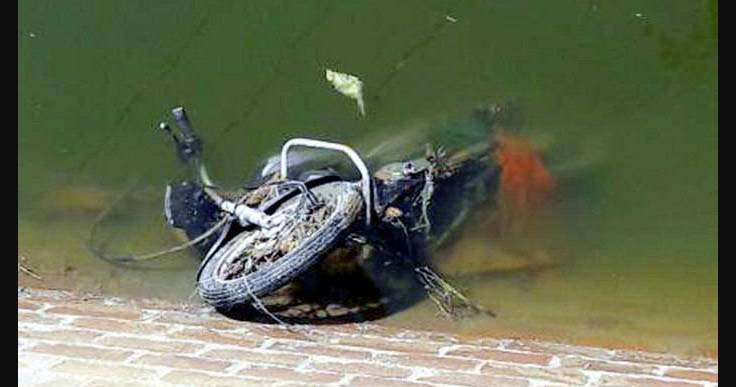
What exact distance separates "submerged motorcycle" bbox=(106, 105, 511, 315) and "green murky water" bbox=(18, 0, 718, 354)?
0.29 ft

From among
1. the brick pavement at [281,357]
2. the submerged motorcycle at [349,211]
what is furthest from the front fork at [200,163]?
the brick pavement at [281,357]

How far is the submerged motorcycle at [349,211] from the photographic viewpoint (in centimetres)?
507

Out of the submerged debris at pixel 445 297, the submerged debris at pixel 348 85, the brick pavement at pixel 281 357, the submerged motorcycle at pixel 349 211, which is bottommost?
the brick pavement at pixel 281 357

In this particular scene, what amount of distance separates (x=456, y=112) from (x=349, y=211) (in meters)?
0.62

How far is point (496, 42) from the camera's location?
490 cm

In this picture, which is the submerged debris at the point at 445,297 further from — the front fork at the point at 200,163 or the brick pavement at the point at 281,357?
the front fork at the point at 200,163

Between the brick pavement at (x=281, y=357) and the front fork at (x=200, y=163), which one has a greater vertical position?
the front fork at (x=200, y=163)

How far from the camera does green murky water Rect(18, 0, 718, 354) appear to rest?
479 cm

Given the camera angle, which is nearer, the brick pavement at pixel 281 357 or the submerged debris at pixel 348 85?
the brick pavement at pixel 281 357

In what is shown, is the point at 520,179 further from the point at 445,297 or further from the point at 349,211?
the point at 349,211

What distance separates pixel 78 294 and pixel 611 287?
2.47 meters

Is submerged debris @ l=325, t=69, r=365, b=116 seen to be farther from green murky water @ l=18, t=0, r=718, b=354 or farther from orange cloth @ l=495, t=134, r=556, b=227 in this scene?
orange cloth @ l=495, t=134, r=556, b=227

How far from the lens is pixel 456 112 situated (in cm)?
501

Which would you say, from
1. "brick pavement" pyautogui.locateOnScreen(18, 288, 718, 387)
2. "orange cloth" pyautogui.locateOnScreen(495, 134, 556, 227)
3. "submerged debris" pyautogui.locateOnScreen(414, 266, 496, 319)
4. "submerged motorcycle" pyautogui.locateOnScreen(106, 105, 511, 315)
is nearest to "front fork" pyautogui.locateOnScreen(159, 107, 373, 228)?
"submerged motorcycle" pyautogui.locateOnScreen(106, 105, 511, 315)
